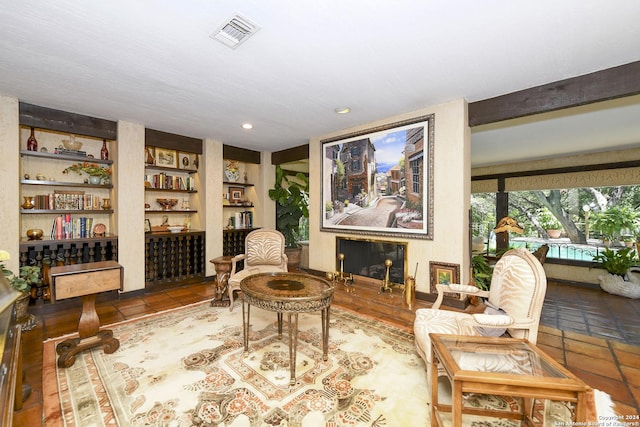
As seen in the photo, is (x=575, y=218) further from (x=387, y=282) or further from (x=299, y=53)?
(x=299, y=53)

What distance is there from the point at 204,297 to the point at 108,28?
128 inches

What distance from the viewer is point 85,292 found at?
7.25 feet

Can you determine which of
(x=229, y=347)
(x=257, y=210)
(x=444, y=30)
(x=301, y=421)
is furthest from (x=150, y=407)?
(x=257, y=210)

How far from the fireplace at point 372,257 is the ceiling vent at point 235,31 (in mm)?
3068

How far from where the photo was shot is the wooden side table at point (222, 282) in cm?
353

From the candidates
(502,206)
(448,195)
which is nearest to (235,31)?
(448,195)

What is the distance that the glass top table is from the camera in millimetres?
1178

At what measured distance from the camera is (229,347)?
7.86 feet

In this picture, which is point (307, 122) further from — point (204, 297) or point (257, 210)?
point (204, 297)

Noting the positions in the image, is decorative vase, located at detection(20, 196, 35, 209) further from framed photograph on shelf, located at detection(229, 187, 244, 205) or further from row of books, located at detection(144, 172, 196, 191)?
framed photograph on shelf, located at detection(229, 187, 244, 205)

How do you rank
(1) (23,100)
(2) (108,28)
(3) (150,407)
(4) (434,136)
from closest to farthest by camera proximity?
(3) (150,407), (2) (108,28), (1) (23,100), (4) (434,136)

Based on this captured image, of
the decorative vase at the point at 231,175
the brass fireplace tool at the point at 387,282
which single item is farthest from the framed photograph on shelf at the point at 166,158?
the brass fireplace tool at the point at 387,282

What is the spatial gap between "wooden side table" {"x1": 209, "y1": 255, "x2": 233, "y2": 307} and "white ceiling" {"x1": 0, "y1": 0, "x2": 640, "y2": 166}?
2.06m

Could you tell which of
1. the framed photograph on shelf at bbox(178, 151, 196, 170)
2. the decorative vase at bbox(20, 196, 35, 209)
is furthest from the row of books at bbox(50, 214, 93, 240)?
the framed photograph on shelf at bbox(178, 151, 196, 170)
